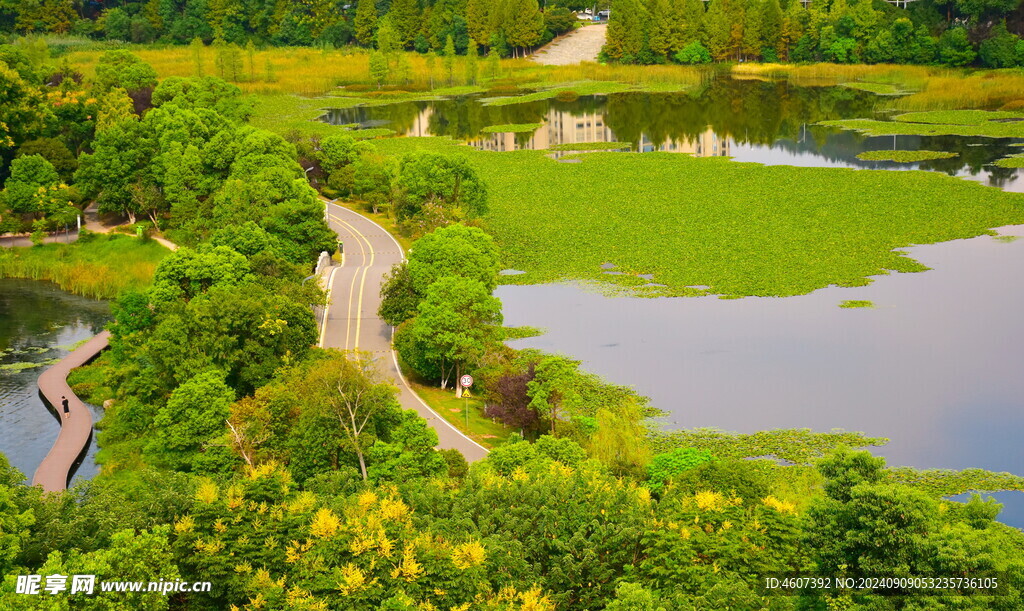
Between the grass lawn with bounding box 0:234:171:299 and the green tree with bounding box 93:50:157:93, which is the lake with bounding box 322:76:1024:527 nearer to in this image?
the grass lawn with bounding box 0:234:171:299

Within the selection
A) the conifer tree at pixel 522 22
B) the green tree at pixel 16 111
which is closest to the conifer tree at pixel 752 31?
the conifer tree at pixel 522 22

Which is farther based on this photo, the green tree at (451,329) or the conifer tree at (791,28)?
the conifer tree at (791,28)

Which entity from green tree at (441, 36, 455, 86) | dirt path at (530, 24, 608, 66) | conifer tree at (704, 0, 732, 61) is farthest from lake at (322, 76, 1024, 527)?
dirt path at (530, 24, 608, 66)

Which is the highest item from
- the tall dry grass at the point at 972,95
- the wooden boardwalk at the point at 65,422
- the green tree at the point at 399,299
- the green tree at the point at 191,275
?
the tall dry grass at the point at 972,95

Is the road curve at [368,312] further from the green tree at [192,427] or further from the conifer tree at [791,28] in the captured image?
the conifer tree at [791,28]

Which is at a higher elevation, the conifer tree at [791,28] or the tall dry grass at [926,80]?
the conifer tree at [791,28]

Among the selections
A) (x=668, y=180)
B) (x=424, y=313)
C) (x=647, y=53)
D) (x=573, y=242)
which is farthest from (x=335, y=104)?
(x=424, y=313)

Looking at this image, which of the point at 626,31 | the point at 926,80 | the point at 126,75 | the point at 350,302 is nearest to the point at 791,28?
the point at 626,31
